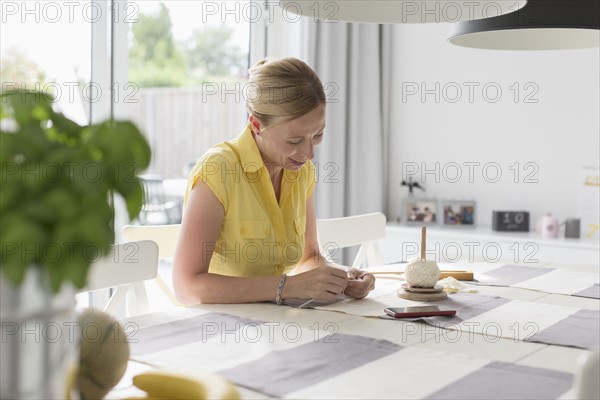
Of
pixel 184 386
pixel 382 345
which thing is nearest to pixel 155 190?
pixel 382 345

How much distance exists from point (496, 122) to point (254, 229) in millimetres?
2266

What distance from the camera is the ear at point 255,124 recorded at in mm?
2010

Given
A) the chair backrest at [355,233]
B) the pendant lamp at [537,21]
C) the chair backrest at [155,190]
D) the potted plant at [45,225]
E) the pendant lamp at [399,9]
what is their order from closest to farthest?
the potted plant at [45,225] < the pendant lamp at [399,9] < the pendant lamp at [537,21] < the chair backrest at [355,233] < the chair backrest at [155,190]

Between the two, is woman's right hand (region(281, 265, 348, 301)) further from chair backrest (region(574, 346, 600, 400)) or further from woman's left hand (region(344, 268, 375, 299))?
chair backrest (region(574, 346, 600, 400))

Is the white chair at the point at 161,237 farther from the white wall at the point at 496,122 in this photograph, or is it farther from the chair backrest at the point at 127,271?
the white wall at the point at 496,122

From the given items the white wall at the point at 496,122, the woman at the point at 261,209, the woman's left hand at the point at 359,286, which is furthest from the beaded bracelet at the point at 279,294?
the white wall at the point at 496,122

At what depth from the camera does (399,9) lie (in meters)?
1.62

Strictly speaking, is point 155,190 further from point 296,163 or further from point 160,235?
point 296,163

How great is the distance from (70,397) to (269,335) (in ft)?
1.95

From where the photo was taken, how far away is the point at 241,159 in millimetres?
1982

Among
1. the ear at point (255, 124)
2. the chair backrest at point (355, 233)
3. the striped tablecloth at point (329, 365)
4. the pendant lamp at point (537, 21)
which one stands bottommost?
the striped tablecloth at point (329, 365)

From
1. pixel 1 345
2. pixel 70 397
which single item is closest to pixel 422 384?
pixel 70 397

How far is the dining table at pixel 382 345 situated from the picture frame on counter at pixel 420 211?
205 centimetres

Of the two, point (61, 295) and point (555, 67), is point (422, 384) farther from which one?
point (555, 67)
